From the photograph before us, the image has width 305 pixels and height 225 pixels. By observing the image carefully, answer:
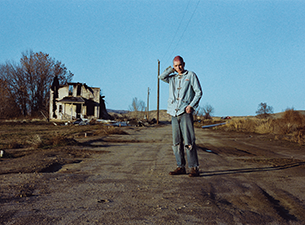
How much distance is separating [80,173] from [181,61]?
8.95 feet

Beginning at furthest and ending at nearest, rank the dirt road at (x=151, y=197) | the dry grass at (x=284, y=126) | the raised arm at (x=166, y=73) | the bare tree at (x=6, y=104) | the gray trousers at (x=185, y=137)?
1. the bare tree at (x=6, y=104)
2. the dry grass at (x=284, y=126)
3. the raised arm at (x=166, y=73)
4. the gray trousers at (x=185, y=137)
5. the dirt road at (x=151, y=197)

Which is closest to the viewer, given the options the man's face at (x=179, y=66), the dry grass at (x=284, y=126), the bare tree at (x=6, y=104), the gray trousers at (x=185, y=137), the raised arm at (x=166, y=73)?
the gray trousers at (x=185, y=137)

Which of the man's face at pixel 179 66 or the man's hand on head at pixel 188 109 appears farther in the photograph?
the man's face at pixel 179 66

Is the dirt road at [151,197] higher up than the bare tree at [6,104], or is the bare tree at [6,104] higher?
the bare tree at [6,104]

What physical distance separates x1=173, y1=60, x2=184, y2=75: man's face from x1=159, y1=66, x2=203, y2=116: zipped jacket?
0.24ft

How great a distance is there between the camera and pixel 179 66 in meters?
4.84

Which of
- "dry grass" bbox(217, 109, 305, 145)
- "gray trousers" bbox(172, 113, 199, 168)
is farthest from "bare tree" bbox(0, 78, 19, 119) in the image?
"gray trousers" bbox(172, 113, 199, 168)

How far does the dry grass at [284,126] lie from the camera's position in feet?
46.1

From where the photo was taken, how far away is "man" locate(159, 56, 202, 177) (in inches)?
179

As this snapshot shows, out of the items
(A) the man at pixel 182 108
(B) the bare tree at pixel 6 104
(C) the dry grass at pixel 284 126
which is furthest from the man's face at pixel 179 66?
(B) the bare tree at pixel 6 104

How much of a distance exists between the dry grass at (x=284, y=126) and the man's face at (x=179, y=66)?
31.5 ft

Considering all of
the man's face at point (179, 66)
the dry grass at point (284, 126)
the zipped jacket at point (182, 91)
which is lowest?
the dry grass at point (284, 126)

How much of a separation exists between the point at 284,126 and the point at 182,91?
1509 centimetres

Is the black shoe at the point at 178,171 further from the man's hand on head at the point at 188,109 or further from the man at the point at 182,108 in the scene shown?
the man's hand on head at the point at 188,109
